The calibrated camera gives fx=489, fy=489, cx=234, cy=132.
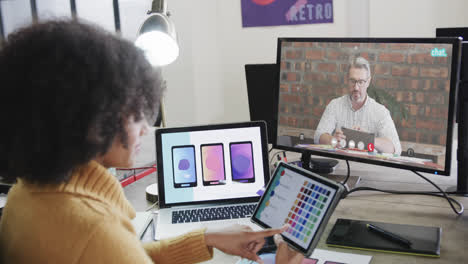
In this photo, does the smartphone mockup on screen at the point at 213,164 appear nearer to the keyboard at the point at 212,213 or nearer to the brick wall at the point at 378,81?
the keyboard at the point at 212,213

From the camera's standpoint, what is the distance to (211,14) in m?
3.83

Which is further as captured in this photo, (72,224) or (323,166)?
(323,166)

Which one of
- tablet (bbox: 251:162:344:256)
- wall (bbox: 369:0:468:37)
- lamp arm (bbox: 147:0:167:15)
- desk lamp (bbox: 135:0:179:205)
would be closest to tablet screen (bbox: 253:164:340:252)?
tablet (bbox: 251:162:344:256)

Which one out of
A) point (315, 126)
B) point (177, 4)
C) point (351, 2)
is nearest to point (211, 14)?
point (177, 4)

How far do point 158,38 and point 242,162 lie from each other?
0.56 meters

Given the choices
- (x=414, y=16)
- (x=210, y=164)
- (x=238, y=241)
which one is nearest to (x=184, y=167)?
(x=210, y=164)

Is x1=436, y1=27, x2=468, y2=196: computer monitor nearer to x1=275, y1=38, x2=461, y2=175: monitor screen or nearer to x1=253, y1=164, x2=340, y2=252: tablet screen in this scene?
x1=275, y1=38, x2=461, y2=175: monitor screen

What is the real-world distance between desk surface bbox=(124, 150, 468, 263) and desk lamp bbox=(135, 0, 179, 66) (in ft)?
1.49

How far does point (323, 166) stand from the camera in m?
1.75

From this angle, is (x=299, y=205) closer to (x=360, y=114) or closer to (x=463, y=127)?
(x=360, y=114)

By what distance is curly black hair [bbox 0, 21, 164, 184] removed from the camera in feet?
2.41

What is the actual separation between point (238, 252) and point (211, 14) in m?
2.98

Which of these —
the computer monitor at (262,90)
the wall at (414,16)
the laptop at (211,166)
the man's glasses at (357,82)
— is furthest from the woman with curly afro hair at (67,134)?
the wall at (414,16)

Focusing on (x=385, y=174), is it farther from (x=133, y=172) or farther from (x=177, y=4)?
(x=177, y=4)
